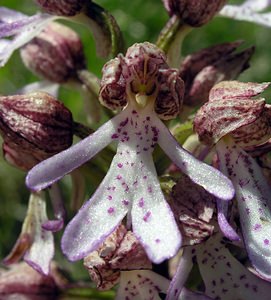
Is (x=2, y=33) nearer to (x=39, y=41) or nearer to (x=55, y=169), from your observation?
(x=39, y=41)

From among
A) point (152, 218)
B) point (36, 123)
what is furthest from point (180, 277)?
point (36, 123)

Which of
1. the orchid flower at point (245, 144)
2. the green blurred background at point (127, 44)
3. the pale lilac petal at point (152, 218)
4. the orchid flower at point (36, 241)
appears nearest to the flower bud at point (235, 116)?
the orchid flower at point (245, 144)

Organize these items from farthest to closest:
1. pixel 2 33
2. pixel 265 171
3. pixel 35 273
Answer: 1. pixel 35 273
2. pixel 2 33
3. pixel 265 171

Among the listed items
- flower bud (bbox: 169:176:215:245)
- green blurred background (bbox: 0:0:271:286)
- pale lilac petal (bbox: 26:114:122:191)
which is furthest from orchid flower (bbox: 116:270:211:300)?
green blurred background (bbox: 0:0:271:286)

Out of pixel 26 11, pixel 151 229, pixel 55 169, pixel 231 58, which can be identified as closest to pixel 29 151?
pixel 55 169

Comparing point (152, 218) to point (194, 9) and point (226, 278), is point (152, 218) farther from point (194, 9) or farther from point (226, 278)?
point (194, 9)

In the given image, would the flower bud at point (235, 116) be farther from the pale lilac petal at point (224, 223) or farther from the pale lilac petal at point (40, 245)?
the pale lilac petal at point (40, 245)
